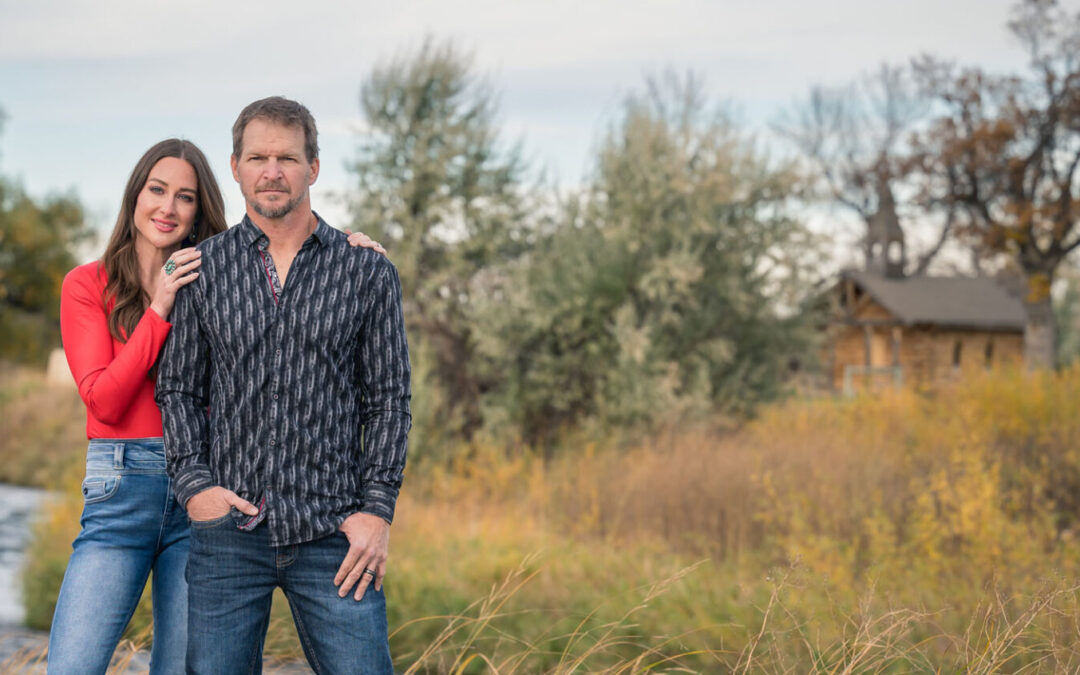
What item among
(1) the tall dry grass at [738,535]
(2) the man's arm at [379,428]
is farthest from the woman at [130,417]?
(1) the tall dry grass at [738,535]

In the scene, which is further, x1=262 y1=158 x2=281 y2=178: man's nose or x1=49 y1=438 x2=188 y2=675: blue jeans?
x1=49 y1=438 x2=188 y2=675: blue jeans

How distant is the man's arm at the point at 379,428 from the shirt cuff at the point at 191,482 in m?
0.33

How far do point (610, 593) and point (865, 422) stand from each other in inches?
255

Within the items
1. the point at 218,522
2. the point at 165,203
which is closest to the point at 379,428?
the point at 218,522

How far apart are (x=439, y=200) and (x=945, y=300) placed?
2454cm

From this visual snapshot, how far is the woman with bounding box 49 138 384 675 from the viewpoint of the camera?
8.12 feet

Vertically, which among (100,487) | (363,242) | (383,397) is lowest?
(100,487)

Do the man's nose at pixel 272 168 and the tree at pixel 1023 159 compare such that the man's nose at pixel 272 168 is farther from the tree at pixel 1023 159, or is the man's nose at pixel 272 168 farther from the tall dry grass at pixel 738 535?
the tree at pixel 1023 159

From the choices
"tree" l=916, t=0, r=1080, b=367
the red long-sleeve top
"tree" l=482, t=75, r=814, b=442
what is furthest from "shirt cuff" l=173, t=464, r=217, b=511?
"tree" l=916, t=0, r=1080, b=367

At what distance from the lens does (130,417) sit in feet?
8.66

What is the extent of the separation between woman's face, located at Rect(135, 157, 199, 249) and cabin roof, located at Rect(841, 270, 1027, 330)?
2957 centimetres

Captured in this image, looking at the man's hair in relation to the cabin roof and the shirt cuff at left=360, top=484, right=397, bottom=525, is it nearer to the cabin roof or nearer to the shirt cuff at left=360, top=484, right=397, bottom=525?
the shirt cuff at left=360, top=484, right=397, bottom=525

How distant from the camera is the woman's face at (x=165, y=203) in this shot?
8.90 feet

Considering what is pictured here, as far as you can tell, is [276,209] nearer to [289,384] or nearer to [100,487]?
[289,384]
